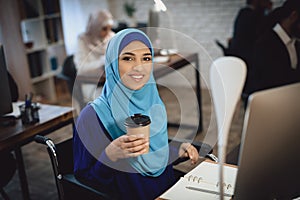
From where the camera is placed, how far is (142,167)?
1.50 metres

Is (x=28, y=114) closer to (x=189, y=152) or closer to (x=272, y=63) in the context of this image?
(x=189, y=152)

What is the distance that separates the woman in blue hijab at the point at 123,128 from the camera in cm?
143

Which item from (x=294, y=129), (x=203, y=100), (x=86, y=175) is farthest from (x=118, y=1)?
(x=294, y=129)

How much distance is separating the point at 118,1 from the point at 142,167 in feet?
14.0

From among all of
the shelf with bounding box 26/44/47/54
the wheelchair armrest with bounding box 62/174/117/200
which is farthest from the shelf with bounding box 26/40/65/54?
the wheelchair armrest with bounding box 62/174/117/200

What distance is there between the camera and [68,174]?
68.9 inches

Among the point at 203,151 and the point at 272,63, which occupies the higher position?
the point at 272,63

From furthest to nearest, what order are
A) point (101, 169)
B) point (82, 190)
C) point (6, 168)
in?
point (6, 168)
point (82, 190)
point (101, 169)

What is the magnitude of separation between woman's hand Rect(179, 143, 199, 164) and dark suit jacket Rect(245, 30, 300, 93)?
1.37 metres

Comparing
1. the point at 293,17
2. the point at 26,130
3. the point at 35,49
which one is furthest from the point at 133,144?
the point at 35,49

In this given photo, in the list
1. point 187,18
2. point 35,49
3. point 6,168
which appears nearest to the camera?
point 6,168

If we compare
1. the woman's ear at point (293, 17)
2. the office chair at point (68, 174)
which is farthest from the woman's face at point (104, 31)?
the office chair at point (68, 174)

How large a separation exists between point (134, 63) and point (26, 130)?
3.24 feet

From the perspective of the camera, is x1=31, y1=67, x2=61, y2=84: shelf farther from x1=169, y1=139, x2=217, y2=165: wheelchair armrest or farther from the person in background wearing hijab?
x1=169, y1=139, x2=217, y2=165: wheelchair armrest
